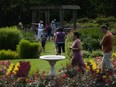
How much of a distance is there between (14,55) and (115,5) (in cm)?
3371

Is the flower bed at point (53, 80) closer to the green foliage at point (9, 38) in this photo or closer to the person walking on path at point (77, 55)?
the person walking on path at point (77, 55)

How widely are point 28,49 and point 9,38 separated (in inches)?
91.6

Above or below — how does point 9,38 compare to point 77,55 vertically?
below

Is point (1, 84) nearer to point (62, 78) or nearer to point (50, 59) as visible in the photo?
point (62, 78)

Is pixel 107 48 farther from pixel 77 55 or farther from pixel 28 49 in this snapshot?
pixel 28 49

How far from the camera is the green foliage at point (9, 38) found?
83.6 feet

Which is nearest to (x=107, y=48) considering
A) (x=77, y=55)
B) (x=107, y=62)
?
(x=107, y=62)

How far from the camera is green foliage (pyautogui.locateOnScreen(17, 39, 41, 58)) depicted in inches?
930

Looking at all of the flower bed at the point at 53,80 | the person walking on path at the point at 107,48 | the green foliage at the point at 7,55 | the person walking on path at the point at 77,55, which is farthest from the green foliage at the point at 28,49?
the flower bed at the point at 53,80

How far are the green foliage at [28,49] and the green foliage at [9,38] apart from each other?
1836 mm

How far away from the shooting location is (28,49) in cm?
2369

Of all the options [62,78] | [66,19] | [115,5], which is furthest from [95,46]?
[66,19]

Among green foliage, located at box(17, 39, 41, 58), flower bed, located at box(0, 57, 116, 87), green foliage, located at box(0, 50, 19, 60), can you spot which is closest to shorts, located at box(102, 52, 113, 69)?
flower bed, located at box(0, 57, 116, 87)

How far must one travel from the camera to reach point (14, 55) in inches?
931
